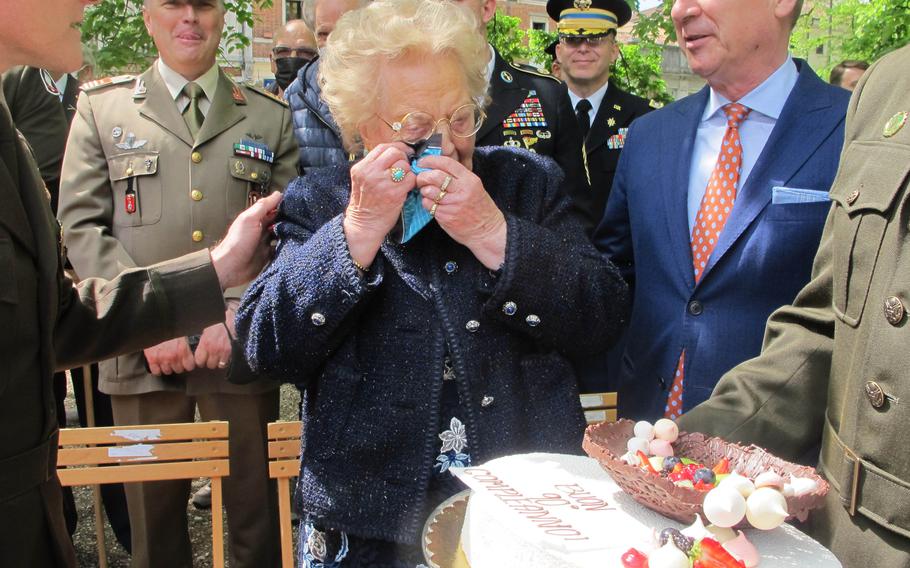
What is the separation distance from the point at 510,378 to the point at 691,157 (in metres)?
1.17

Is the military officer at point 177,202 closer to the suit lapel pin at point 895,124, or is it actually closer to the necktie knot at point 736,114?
the necktie knot at point 736,114

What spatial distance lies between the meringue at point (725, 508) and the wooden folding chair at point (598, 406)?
1937 millimetres

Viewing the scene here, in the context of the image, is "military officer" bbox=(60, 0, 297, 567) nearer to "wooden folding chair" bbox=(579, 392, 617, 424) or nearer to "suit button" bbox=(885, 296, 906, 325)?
"wooden folding chair" bbox=(579, 392, 617, 424)

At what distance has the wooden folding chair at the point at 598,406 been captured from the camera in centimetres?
324

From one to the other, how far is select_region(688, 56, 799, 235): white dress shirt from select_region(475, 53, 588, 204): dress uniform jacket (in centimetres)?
98

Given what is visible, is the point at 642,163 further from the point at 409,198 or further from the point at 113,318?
the point at 113,318

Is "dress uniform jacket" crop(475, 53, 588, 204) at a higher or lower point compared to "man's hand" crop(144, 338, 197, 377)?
higher

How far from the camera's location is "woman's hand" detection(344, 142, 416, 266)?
2.05 metres

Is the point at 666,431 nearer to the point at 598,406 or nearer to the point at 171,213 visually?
the point at 598,406

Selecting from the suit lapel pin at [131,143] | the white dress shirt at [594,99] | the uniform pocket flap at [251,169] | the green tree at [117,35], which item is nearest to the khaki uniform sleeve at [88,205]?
the suit lapel pin at [131,143]

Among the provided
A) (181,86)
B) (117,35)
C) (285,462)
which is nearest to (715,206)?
(285,462)

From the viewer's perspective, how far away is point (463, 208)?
204cm

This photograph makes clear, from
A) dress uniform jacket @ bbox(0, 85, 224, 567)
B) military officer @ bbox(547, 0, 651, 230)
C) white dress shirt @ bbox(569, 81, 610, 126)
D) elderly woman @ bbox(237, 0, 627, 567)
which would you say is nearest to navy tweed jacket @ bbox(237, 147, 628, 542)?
elderly woman @ bbox(237, 0, 627, 567)

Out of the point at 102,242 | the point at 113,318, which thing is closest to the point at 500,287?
the point at 113,318
